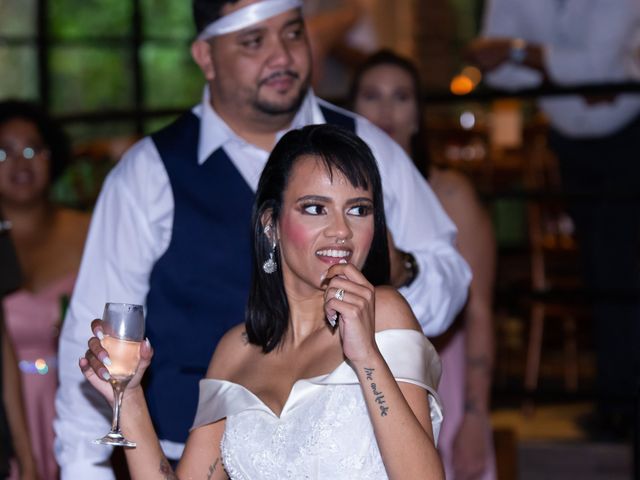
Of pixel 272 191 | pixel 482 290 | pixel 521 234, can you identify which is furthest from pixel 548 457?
pixel 521 234

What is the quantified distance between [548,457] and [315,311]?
2.78m

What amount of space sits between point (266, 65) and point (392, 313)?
0.94 m

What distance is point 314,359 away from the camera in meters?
2.51

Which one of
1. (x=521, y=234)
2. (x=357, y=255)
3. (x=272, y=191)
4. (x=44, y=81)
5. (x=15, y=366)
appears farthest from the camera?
(x=521, y=234)

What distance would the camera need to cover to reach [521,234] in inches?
349

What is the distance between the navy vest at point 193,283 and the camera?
3072mm

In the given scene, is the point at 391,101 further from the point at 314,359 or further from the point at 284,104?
the point at 314,359

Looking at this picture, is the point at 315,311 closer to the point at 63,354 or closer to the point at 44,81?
the point at 63,354

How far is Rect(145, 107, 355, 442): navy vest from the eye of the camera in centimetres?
307

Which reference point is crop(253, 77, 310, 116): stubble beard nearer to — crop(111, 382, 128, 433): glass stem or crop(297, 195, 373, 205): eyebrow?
crop(297, 195, 373, 205): eyebrow

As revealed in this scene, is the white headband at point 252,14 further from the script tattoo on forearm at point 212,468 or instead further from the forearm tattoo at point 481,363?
the forearm tattoo at point 481,363

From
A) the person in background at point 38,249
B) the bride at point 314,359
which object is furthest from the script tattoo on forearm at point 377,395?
the person in background at point 38,249

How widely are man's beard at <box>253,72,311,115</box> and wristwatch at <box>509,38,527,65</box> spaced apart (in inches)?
85.0

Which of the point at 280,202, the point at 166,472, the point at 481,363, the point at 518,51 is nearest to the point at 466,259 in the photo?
the point at 481,363
